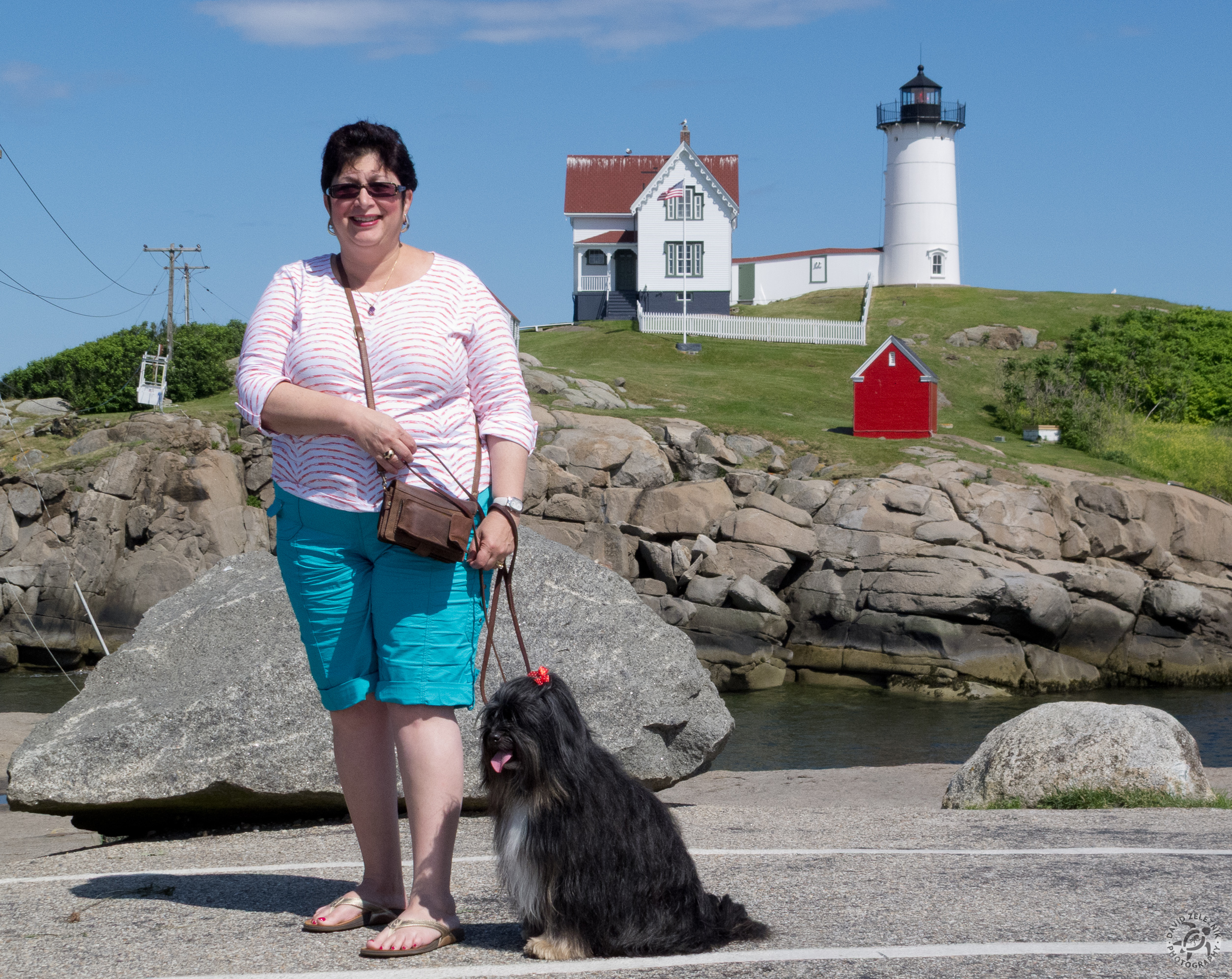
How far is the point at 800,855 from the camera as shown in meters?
4.97

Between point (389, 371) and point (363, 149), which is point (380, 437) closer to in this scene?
point (389, 371)

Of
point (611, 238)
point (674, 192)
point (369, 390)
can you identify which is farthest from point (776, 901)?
point (611, 238)

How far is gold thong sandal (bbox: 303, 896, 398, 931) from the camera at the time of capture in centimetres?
376

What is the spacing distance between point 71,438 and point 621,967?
94.9 ft

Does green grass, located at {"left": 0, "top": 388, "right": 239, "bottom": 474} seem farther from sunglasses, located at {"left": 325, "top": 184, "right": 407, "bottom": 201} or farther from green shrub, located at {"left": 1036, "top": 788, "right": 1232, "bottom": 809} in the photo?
sunglasses, located at {"left": 325, "top": 184, "right": 407, "bottom": 201}

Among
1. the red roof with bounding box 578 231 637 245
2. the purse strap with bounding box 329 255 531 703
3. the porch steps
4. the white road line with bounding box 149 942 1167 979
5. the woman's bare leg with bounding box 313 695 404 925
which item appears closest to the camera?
the white road line with bounding box 149 942 1167 979

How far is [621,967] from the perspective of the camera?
131 inches

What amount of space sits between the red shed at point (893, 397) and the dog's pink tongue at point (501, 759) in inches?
1204

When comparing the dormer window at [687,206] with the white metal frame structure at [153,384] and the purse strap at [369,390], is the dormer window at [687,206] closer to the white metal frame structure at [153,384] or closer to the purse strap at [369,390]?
the white metal frame structure at [153,384]

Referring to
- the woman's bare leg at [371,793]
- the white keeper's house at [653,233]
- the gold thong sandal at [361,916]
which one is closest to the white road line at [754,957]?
the gold thong sandal at [361,916]

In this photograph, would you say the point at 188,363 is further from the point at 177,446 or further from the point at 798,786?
the point at 798,786

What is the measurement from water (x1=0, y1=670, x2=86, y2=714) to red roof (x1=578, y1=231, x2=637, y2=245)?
32.6 metres

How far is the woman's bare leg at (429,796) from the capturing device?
3529 mm

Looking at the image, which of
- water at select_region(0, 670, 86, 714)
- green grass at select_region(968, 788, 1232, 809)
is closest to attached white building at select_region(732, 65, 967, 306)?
water at select_region(0, 670, 86, 714)
